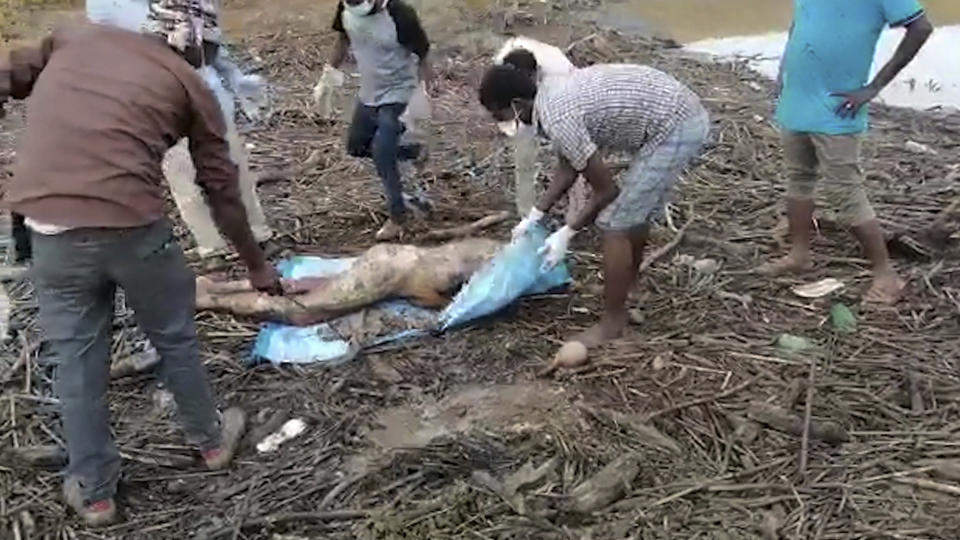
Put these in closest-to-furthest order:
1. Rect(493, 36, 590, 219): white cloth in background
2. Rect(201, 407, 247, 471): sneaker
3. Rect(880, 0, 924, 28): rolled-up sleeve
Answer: Rect(201, 407, 247, 471): sneaker < Rect(493, 36, 590, 219): white cloth in background < Rect(880, 0, 924, 28): rolled-up sleeve

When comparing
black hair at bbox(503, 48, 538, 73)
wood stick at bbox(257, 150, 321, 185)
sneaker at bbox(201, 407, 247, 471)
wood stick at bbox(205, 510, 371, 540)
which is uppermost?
black hair at bbox(503, 48, 538, 73)

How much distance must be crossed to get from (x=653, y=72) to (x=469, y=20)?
18.5 feet

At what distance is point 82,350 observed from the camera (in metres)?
3.26

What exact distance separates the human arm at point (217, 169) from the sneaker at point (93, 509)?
0.82m

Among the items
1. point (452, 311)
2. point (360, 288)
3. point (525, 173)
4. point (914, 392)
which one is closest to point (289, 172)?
point (525, 173)

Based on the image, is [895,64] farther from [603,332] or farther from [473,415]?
[473,415]

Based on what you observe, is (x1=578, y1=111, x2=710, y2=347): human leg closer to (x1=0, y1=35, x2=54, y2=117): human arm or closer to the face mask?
the face mask

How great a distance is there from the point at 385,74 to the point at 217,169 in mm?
1895

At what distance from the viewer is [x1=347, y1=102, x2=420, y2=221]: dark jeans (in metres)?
5.17

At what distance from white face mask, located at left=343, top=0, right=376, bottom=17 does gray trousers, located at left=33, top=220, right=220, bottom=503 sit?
1.92 m

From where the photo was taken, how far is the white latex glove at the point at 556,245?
13.7 feet

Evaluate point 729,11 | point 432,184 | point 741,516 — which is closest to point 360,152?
point 432,184

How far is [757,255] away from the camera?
16.3 ft

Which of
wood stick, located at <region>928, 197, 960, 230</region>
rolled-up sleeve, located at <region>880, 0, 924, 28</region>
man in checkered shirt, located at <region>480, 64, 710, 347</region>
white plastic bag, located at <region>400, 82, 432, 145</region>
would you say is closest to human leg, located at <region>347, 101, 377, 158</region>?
white plastic bag, located at <region>400, 82, 432, 145</region>
